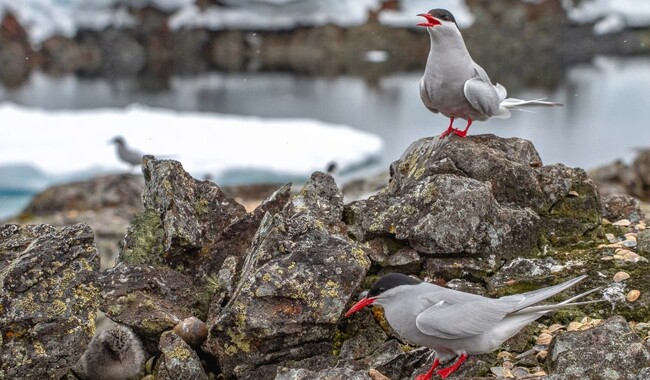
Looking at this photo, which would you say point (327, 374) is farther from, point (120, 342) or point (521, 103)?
point (521, 103)

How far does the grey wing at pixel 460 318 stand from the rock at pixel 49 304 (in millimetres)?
2014

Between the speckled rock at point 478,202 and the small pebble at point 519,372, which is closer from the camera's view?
the small pebble at point 519,372

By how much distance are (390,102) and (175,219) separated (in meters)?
40.6

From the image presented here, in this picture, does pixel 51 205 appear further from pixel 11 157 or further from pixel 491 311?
pixel 491 311

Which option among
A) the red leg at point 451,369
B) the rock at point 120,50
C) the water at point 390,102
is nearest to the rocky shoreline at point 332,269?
the red leg at point 451,369

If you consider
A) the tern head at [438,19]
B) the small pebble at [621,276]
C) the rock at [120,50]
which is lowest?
the rock at [120,50]

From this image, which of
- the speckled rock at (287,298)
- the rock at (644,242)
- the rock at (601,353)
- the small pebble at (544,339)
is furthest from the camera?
the rock at (644,242)

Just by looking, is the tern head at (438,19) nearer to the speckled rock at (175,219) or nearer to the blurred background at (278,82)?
the speckled rock at (175,219)

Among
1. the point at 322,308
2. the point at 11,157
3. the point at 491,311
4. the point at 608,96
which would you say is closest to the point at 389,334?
the point at 322,308

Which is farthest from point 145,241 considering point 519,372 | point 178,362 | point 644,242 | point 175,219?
point 644,242

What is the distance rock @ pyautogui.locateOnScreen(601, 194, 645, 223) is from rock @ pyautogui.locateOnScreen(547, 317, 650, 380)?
2108 mm

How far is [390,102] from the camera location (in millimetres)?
45750

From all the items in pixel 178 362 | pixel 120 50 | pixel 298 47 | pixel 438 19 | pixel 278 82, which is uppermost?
pixel 438 19

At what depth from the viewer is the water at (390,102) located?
32906 millimetres
